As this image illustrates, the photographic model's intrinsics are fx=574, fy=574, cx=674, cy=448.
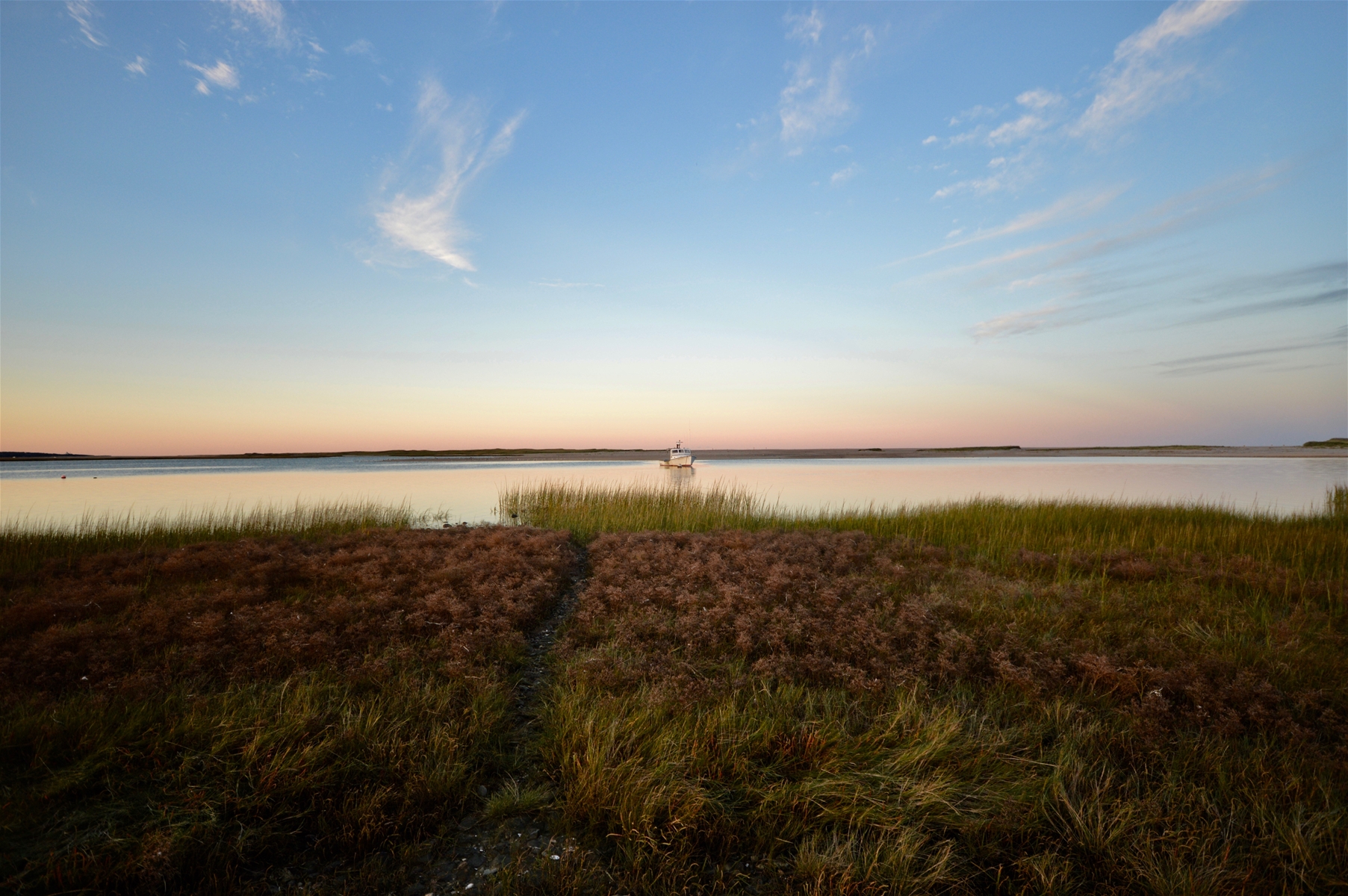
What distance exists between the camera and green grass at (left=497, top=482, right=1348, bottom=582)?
1329 centimetres

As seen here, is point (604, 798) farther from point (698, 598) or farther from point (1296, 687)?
point (1296, 687)

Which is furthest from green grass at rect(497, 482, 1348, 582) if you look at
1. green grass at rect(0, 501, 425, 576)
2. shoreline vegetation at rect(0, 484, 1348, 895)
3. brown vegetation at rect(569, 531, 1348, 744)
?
green grass at rect(0, 501, 425, 576)

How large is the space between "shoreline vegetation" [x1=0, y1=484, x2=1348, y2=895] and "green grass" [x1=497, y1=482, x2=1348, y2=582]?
327 cm

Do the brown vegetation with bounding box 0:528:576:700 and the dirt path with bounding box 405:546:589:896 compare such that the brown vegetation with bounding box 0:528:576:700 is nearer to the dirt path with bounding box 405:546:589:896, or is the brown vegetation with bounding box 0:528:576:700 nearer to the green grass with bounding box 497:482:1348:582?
the dirt path with bounding box 405:546:589:896

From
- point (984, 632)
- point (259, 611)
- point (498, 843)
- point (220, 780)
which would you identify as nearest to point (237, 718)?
point (220, 780)

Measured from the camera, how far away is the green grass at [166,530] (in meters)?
13.3

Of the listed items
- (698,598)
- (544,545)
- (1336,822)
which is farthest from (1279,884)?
(544,545)

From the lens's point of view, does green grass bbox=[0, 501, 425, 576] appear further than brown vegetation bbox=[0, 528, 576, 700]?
Yes

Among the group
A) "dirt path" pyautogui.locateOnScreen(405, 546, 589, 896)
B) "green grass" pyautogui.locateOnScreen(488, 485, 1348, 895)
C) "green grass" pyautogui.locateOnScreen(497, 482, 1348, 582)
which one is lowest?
"dirt path" pyautogui.locateOnScreen(405, 546, 589, 896)

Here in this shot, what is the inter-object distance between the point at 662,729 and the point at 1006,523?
52.4 ft

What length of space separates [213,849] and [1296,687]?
10194 millimetres

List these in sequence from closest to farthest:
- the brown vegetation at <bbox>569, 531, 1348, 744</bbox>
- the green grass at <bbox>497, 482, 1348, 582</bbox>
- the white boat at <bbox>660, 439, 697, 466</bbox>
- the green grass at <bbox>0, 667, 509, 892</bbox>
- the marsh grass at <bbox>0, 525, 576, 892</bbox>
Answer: the green grass at <bbox>0, 667, 509, 892</bbox> → the marsh grass at <bbox>0, 525, 576, 892</bbox> → the brown vegetation at <bbox>569, 531, 1348, 744</bbox> → the green grass at <bbox>497, 482, 1348, 582</bbox> → the white boat at <bbox>660, 439, 697, 466</bbox>

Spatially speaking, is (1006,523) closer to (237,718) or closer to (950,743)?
(950,743)

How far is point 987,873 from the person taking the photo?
12.4ft
